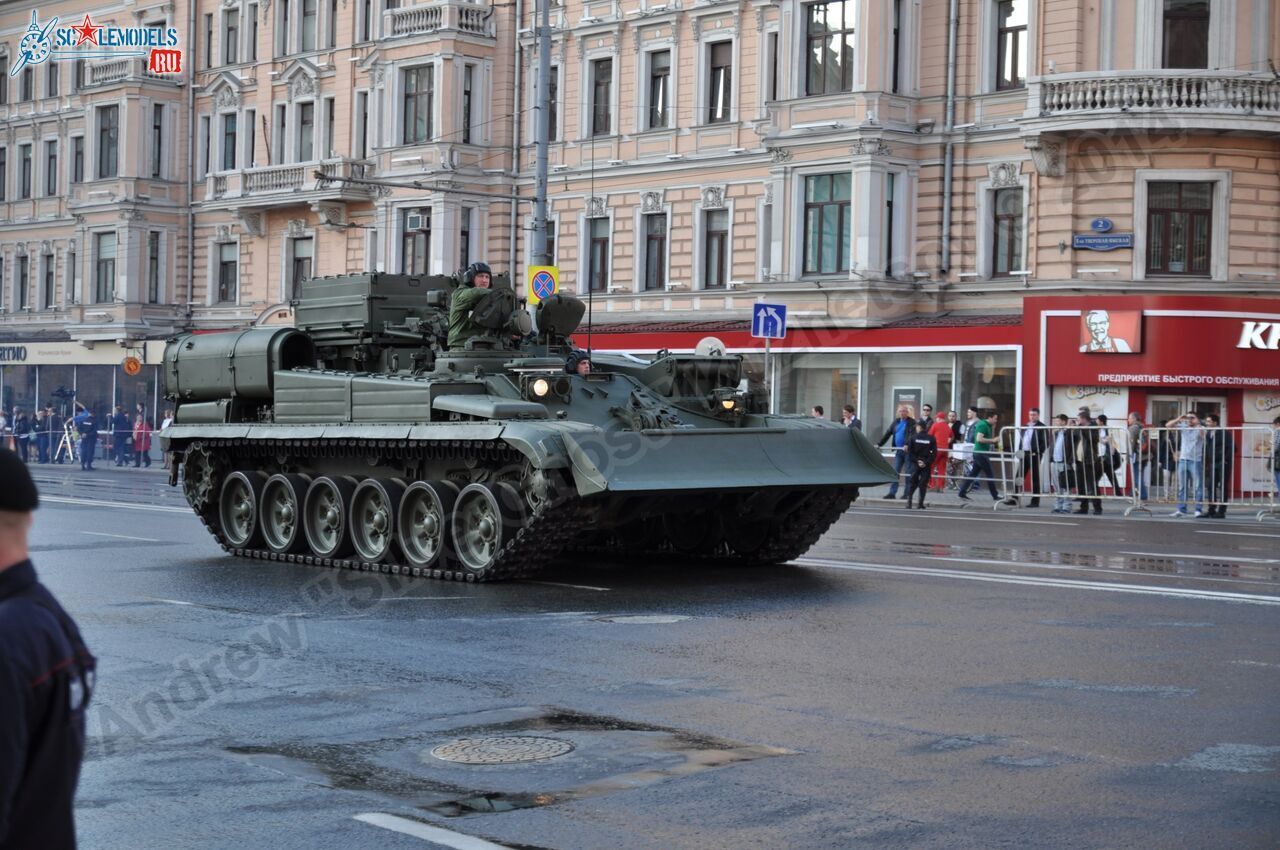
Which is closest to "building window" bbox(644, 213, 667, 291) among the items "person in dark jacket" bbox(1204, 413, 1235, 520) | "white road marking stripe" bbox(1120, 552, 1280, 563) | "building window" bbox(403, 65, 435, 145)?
"building window" bbox(403, 65, 435, 145)

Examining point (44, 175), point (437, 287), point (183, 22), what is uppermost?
point (183, 22)

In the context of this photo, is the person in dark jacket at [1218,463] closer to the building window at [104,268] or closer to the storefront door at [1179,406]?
the storefront door at [1179,406]

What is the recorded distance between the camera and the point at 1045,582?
14.9 metres

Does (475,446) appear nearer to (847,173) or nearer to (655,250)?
(847,173)

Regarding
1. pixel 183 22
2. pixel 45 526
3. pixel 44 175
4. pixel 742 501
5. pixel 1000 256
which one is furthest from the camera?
pixel 44 175

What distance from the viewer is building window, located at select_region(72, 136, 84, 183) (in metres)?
56.3

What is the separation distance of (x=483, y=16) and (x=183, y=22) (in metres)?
13.1

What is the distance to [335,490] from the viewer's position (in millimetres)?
16891

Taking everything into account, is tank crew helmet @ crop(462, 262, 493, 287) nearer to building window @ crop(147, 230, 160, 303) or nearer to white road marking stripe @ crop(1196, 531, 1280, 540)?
white road marking stripe @ crop(1196, 531, 1280, 540)

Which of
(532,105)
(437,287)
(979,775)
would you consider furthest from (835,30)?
(979,775)

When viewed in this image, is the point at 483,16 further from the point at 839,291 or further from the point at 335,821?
the point at 335,821

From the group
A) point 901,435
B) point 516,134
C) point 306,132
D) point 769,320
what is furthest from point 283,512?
point 306,132

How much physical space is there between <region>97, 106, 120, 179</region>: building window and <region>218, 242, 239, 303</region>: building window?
469 cm

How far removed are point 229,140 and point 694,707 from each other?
45.9 m
